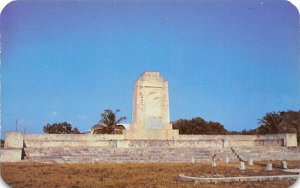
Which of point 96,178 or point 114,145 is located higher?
point 114,145

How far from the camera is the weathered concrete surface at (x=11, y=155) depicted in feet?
63.6

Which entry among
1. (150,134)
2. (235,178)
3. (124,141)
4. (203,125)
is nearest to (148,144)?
(124,141)

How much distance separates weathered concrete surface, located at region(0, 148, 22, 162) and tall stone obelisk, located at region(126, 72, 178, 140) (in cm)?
879

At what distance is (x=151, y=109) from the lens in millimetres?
27625

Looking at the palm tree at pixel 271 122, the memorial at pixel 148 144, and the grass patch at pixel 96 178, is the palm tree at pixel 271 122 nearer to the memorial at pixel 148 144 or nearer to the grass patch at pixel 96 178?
the memorial at pixel 148 144

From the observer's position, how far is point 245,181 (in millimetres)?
13039

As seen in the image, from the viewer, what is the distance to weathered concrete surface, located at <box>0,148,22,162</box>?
63.6 feet

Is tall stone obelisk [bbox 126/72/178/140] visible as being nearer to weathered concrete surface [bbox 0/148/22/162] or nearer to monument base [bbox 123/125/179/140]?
monument base [bbox 123/125/179/140]

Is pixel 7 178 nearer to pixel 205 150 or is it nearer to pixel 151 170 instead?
pixel 151 170

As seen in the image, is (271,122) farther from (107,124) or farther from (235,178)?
(235,178)

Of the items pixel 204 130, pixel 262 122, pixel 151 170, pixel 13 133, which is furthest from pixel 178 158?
pixel 204 130

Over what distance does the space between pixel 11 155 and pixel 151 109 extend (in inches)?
443

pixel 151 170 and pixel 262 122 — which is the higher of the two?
pixel 262 122

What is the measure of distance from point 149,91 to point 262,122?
14198mm
